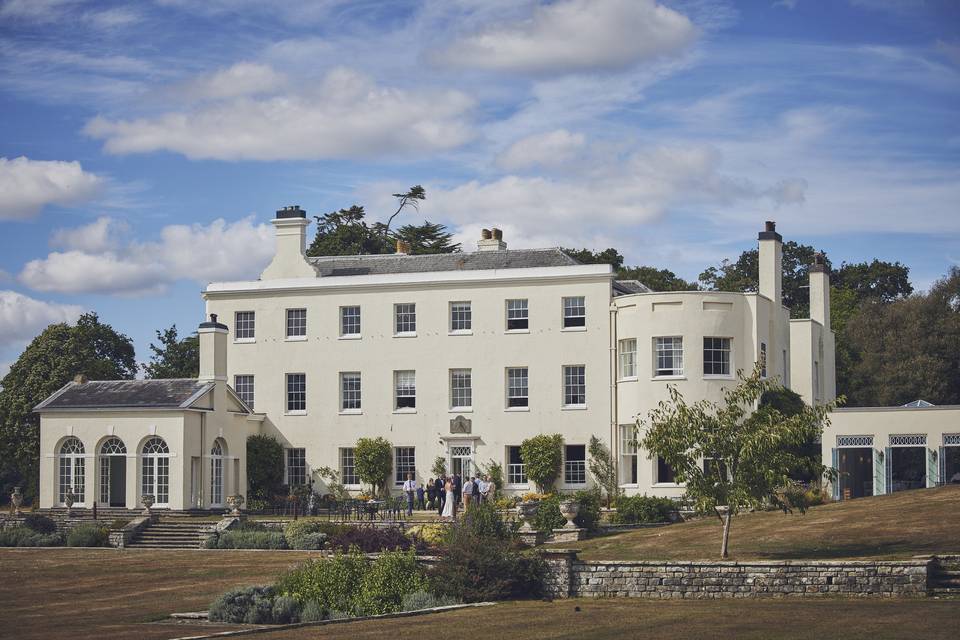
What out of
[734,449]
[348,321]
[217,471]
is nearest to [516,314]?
[348,321]

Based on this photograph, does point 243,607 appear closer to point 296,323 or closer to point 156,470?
point 156,470

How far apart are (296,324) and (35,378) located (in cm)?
1464

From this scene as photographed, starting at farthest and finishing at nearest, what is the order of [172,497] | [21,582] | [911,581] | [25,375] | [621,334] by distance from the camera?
[25,375]
[621,334]
[172,497]
[21,582]
[911,581]

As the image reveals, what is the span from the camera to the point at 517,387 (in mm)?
50156

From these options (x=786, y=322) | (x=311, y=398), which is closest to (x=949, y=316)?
(x=786, y=322)

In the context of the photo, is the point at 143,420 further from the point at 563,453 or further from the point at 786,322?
the point at 786,322

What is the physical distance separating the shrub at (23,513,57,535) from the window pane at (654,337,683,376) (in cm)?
2040

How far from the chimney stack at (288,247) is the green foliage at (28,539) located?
15594 millimetres

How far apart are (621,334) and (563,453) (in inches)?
185

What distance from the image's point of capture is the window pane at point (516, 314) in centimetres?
5025

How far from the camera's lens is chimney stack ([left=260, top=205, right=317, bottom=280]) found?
53.8 meters

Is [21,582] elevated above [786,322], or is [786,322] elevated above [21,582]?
[786,322]

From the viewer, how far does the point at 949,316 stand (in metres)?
64.1

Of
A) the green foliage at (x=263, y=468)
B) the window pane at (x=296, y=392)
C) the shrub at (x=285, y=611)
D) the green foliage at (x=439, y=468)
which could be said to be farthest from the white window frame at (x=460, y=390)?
the shrub at (x=285, y=611)
